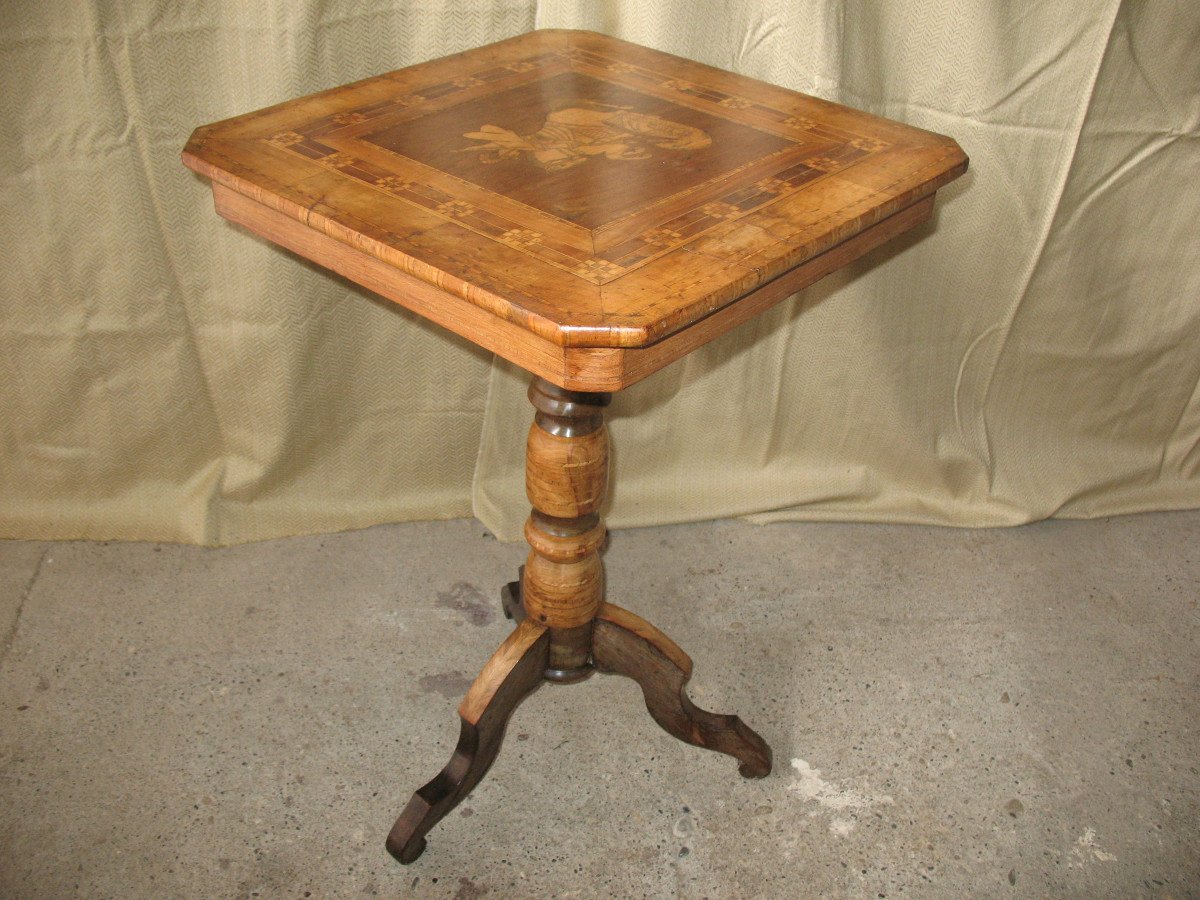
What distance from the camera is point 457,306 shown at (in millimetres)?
1167

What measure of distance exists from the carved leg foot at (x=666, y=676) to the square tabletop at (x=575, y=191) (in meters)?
0.58

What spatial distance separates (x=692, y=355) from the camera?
2020mm

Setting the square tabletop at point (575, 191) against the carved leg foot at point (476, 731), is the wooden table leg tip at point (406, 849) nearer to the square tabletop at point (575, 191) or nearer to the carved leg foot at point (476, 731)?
the carved leg foot at point (476, 731)

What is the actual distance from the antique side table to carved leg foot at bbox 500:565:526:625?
175mm

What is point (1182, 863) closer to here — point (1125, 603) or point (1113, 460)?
point (1125, 603)

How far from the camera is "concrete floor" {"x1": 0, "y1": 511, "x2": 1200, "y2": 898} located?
1.57 metres

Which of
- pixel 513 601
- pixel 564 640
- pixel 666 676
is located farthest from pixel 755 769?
pixel 513 601

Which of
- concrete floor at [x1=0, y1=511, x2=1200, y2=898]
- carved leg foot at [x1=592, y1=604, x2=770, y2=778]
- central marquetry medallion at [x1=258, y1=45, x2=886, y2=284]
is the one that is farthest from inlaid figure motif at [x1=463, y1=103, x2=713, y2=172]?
concrete floor at [x1=0, y1=511, x2=1200, y2=898]

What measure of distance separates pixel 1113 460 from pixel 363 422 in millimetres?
1438

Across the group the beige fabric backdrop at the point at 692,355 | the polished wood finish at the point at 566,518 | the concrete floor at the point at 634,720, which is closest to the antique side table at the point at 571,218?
the polished wood finish at the point at 566,518

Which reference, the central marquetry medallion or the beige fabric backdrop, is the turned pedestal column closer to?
the central marquetry medallion

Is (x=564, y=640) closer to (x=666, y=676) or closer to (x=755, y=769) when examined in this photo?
(x=666, y=676)

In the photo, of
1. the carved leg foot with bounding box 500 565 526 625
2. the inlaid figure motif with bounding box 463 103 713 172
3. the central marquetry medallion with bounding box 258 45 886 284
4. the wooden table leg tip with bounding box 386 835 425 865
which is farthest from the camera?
the carved leg foot with bounding box 500 565 526 625

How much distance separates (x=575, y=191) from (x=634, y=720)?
86 centimetres
